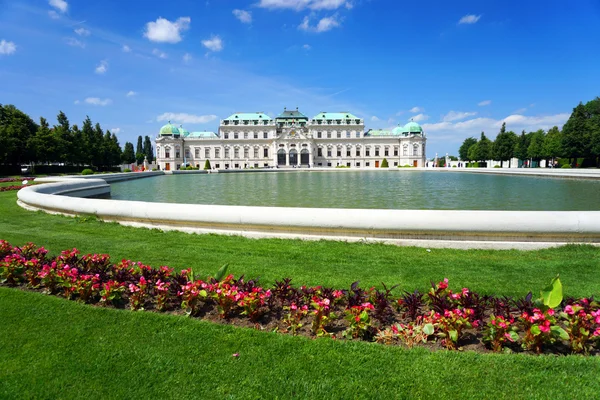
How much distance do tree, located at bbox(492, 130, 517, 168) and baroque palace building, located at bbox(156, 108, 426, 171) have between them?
78.0 feet

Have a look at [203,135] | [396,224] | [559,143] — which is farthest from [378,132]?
[396,224]

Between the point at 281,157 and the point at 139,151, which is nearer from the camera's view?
the point at 281,157

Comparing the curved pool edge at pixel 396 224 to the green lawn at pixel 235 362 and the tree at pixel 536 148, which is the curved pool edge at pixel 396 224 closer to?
the green lawn at pixel 235 362

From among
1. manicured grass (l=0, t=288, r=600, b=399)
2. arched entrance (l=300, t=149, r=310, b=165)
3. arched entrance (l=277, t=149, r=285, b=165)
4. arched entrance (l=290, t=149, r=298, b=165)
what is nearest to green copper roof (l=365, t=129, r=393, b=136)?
arched entrance (l=300, t=149, r=310, b=165)

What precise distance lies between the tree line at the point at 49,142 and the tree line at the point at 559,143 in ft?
256

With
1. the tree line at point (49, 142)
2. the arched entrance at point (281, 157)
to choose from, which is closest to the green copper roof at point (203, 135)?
the arched entrance at point (281, 157)

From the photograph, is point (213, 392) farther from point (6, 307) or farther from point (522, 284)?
point (522, 284)

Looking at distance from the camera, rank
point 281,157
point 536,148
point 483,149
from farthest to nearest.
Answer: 1. point 281,157
2. point 483,149
3. point 536,148

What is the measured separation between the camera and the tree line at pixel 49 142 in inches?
1831

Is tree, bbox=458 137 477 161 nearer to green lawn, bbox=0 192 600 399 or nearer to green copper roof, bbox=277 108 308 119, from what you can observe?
green copper roof, bbox=277 108 308 119

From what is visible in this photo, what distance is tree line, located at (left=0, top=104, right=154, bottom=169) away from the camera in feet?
153

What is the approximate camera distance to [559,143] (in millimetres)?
65875

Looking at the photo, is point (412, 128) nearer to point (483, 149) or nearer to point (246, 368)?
point (483, 149)

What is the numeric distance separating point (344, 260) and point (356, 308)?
262 cm
